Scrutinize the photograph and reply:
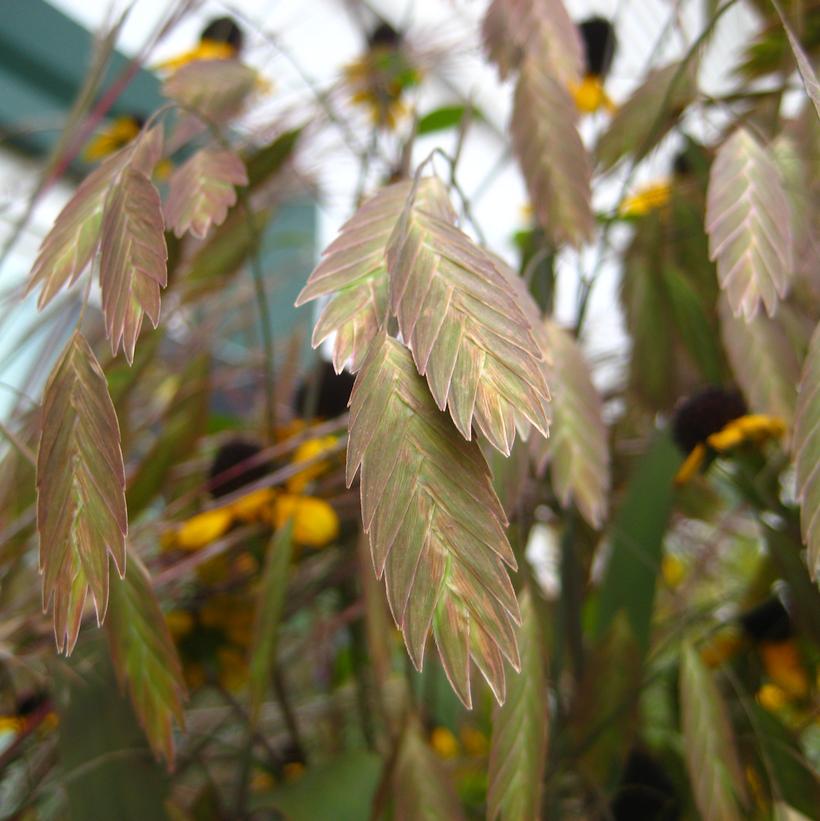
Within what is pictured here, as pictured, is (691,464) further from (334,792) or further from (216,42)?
(216,42)

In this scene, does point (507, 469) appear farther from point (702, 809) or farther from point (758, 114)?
point (758, 114)

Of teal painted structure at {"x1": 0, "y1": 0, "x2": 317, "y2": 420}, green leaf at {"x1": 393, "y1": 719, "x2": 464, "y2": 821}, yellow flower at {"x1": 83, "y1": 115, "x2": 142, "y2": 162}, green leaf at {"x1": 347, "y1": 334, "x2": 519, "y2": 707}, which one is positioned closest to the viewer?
green leaf at {"x1": 347, "y1": 334, "x2": 519, "y2": 707}

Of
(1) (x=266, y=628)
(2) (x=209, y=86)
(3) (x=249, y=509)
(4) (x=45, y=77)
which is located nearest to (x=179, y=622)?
(3) (x=249, y=509)

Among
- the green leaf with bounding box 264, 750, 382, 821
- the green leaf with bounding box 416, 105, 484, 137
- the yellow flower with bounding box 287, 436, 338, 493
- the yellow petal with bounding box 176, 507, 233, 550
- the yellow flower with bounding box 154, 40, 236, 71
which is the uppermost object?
the yellow flower with bounding box 154, 40, 236, 71

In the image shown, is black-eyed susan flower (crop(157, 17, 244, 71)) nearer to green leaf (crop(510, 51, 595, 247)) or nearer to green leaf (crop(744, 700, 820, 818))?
green leaf (crop(510, 51, 595, 247))

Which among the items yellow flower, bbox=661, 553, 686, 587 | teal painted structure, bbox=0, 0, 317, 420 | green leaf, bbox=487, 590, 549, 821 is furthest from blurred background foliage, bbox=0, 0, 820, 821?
teal painted structure, bbox=0, 0, 317, 420

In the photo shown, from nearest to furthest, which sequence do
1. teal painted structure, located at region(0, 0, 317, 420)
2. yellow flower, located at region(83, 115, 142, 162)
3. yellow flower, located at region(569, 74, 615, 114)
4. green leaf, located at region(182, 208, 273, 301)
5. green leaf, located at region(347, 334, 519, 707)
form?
1. green leaf, located at region(347, 334, 519, 707)
2. green leaf, located at region(182, 208, 273, 301)
3. yellow flower, located at region(569, 74, 615, 114)
4. yellow flower, located at region(83, 115, 142, 162)
5. teal painted structure, located at region(0, 0, 317, 420)

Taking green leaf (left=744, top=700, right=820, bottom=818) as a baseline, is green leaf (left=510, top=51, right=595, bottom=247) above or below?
above

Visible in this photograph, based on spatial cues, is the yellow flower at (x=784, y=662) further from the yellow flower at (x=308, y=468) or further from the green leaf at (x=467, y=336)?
the green leaf at (x=467, y=336)
